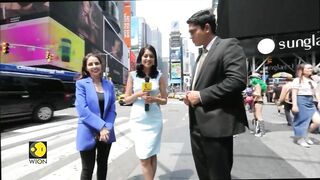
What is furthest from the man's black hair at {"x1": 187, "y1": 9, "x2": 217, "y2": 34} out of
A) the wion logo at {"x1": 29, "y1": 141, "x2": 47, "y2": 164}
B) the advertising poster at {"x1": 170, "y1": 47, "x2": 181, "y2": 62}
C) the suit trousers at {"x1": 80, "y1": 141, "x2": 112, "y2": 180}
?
the wion logo at {"x1": 29, "y1": 141, "x2": 47, "y2": 164}

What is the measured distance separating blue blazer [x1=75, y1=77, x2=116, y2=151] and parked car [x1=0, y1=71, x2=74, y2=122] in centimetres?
515

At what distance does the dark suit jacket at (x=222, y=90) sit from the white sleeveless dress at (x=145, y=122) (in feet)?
4.05

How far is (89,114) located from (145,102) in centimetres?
55

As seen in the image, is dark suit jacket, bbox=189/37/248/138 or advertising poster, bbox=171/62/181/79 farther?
advertising poster, bbox=171/62/181/79

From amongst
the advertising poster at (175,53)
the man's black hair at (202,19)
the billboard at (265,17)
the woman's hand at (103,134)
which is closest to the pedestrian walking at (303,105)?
the advertising poster at (175,53)

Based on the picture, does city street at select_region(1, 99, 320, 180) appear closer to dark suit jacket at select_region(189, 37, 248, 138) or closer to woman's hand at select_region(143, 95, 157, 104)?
dark suit jacket at select_region(189, 37, 248, 138)

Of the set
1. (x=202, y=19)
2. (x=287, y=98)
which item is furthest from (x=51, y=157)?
(x=287, y=98)

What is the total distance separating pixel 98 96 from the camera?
354 centimetres

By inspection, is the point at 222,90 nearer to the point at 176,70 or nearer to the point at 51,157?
the point at 176,70

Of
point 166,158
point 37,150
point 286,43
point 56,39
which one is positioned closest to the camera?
point 286,43

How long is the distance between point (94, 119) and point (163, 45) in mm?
943

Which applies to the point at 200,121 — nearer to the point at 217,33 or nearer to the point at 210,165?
the point at 210,165

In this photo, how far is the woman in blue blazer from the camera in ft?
11.3

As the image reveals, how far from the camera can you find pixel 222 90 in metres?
2.34
